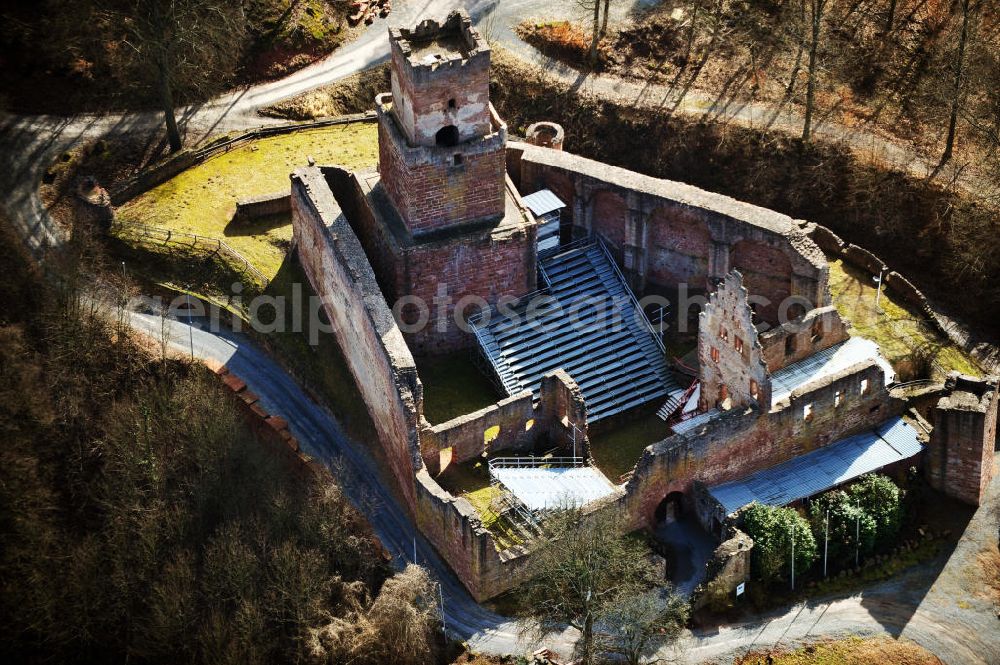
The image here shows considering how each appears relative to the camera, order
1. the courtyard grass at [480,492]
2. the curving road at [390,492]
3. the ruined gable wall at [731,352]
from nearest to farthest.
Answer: the curving road at [390,492], the ruined gable wall at [731,352], the courtyard grass at [480,492]

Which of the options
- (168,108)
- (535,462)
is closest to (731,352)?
(535,462)

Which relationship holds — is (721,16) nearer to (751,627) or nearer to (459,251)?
(459,251)

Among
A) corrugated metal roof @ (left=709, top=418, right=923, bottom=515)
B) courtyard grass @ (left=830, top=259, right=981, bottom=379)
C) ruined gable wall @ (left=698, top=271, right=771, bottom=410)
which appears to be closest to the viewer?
ruined gable wall @ (left=698, top=271, right=771, bottom=410)

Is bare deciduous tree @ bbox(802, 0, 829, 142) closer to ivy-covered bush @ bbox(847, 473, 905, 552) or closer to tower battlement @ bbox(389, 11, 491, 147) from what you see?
tower battlement @ bbox(389, 11, 491, 147)

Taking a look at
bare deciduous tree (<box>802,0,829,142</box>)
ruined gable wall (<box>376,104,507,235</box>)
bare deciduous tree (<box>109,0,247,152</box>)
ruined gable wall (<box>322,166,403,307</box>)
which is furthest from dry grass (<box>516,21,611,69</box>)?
ruined gable wall (<box>376,104,507,235</box>)

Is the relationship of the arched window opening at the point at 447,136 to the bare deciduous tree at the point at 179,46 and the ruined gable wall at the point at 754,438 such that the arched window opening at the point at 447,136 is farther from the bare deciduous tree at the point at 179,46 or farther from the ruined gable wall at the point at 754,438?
the bare deciduous tree at the point at 179,46

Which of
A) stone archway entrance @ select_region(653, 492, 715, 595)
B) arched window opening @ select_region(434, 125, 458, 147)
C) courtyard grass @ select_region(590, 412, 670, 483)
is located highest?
arched window opening @ select_region(434, 125, 458, 147)

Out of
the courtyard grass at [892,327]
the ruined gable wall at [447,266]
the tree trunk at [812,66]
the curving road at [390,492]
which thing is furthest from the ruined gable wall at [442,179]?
the tree trunk at [812,66]
